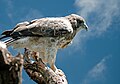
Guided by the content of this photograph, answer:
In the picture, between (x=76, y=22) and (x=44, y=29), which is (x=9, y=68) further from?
(x=76, y=22)

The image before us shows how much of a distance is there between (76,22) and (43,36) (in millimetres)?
997

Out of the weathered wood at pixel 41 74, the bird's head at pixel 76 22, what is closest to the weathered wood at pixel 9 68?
the weathered wood at pixel 41 74

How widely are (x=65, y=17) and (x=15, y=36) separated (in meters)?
1.41

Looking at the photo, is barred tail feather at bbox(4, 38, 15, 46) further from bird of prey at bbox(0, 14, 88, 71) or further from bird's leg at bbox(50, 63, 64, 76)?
bird's leg at bbox(50, 63, 64, 76)

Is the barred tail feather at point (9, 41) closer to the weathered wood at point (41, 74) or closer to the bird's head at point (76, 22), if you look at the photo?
the weathered wood at point (41, 74)

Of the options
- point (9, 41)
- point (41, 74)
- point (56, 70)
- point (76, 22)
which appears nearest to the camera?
point (41, 74)

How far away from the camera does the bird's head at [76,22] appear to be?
845cm

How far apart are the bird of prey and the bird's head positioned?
0.73 ft

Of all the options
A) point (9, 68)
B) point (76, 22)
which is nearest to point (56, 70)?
point (76, 22)

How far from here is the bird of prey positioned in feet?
25.3

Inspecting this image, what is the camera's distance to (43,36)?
310 inches

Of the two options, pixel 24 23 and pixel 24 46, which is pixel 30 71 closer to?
pixel 24 46

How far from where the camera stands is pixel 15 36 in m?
7.68

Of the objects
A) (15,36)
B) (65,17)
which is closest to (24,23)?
(15,36)
